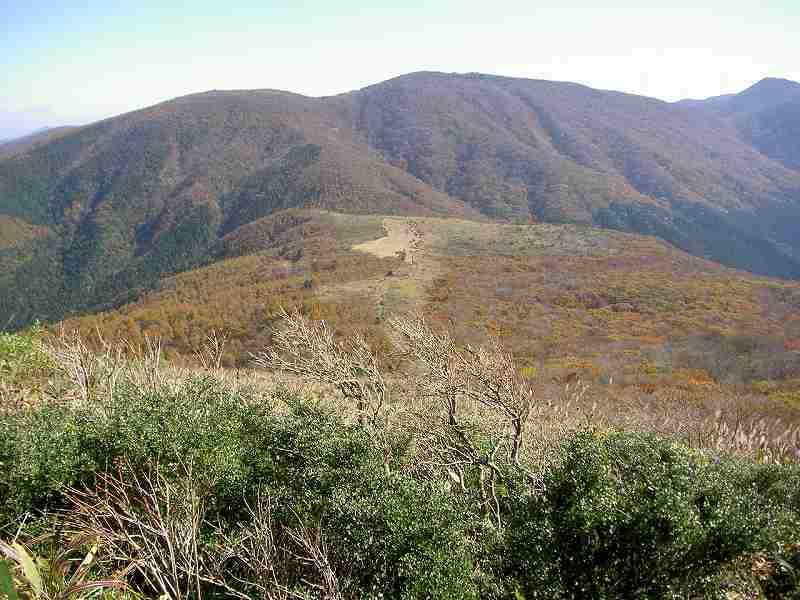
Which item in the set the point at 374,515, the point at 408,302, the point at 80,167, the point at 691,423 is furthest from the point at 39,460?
the point at 80,167

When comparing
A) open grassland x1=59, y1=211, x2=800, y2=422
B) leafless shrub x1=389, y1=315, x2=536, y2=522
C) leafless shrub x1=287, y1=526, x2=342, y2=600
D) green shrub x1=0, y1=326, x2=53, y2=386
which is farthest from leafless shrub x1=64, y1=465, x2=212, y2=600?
open grassland x1=59, y1=211, x2=800, y2=422

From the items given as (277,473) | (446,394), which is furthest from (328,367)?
(277,473)

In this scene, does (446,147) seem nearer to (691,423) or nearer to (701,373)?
(701,373)

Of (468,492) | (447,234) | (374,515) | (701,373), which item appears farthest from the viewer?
(447,234)

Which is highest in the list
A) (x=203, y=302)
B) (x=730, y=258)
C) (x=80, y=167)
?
(x=80, y=167)

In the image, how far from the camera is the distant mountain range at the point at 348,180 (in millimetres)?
113750

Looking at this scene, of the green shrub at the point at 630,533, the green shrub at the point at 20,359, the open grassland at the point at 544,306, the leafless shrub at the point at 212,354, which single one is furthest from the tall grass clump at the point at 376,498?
the open grassland at the point at 544,306

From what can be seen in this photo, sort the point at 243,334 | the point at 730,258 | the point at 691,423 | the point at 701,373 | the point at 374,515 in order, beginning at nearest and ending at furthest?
the point at 374,515 → the point at 691,423 → the point at 701,373 → the point at 243,334 → the point at 730,258

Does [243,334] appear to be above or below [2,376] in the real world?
below

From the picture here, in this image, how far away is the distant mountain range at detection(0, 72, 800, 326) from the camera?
113750mm

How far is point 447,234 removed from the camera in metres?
61.2

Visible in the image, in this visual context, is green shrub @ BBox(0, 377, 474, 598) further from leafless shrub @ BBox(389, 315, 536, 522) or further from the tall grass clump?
leafless shrub @ BBox(389, 315, 536, 522)

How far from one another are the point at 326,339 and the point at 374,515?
487 cm

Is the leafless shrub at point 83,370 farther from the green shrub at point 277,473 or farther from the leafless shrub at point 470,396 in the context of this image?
the leafless shrub at point 470,396
